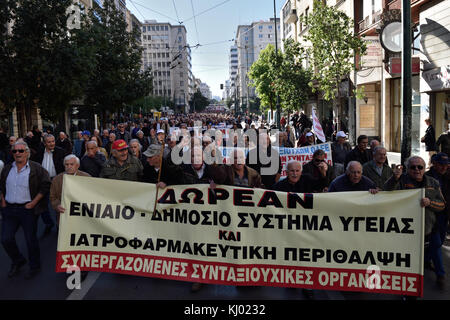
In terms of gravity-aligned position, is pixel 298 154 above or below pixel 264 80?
below

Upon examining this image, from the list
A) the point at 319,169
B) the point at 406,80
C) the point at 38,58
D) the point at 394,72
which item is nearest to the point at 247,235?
the point at 319,169

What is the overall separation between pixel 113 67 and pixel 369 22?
13381mm

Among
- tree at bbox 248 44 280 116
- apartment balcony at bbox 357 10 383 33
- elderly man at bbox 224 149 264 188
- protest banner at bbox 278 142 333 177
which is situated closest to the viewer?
elderly man at bbox 224 149 264 188

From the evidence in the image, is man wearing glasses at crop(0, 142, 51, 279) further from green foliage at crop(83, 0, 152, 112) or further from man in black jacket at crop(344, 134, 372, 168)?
green foliage at crop(83, 0, 152, 112)

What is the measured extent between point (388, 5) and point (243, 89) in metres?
135

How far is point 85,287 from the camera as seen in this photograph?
18.1 ft

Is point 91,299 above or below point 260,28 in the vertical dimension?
below

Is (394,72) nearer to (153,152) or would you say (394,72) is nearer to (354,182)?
(354,182)

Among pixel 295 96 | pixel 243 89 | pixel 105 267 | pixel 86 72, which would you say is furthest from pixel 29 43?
pixel 243 89

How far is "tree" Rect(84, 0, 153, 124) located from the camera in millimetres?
24062

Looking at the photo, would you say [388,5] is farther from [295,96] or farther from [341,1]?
[295,96]

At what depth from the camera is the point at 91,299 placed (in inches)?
202

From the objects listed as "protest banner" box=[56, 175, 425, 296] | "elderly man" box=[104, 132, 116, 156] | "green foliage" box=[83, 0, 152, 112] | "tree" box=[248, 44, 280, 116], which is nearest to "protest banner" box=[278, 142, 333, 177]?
"protest banner" box=[56, 175, 425, 296]

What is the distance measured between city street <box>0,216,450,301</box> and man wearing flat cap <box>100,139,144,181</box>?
1.48 meters
